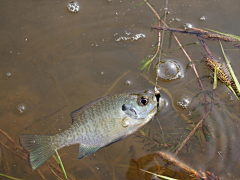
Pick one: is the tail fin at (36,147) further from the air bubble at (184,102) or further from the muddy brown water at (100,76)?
the air bubble at (184,102)

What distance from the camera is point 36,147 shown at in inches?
112

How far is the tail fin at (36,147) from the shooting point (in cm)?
283

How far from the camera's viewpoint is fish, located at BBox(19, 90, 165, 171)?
2.79 metres

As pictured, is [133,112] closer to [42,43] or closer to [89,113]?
[89,113]

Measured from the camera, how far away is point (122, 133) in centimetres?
287

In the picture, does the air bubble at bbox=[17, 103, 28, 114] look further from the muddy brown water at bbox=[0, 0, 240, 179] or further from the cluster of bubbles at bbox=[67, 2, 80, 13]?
the cluster of bubbles at bbox=[67, 2, 80, 13]

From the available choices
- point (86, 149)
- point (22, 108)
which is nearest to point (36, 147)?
point (86, 149)

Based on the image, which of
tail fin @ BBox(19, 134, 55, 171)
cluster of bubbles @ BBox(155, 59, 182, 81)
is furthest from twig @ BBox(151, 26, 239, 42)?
tail fin @ BBox(19, 134, 55, 171)

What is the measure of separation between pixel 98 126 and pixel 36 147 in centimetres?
92

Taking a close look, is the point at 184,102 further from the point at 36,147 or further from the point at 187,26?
the point at 36,147

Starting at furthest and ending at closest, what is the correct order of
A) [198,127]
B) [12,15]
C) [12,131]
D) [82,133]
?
[12,15]
[12,131]
[198,127]
[82,133]

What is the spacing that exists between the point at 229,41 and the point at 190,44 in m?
0.61

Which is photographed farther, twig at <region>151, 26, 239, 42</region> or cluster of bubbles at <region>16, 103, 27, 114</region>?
cluster of bubbles at <region>16, 103, 27, 114</region>

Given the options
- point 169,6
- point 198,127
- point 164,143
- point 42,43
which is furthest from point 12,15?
point 198,127
